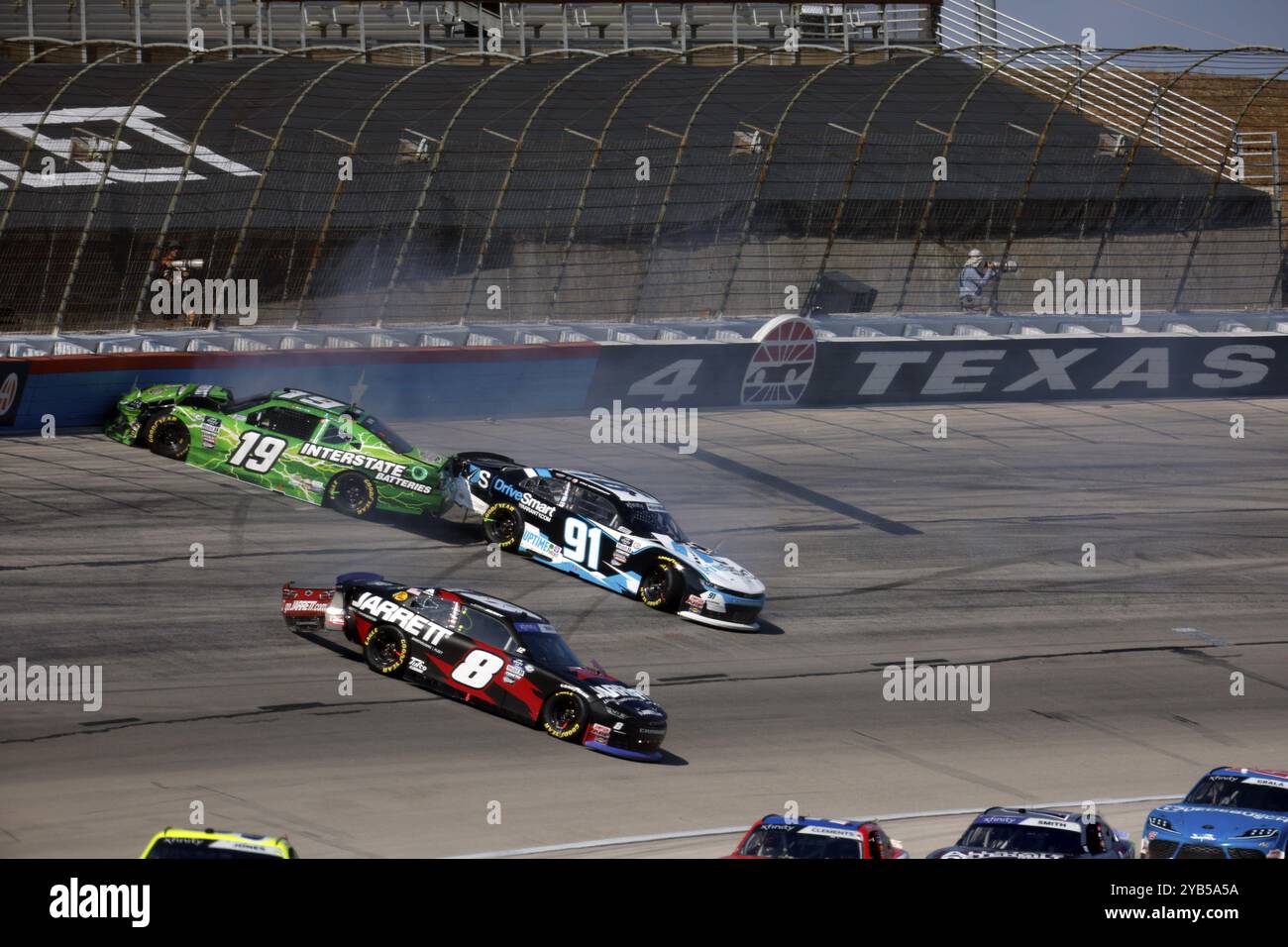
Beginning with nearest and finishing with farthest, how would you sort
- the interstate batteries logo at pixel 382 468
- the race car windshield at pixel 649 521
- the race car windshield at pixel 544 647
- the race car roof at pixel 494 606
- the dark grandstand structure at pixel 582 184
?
1. the race car windshield at pixel 544 647
2. the race car roof at pixel 494 606
3. the race car windshield at pixel 649 521
4. the interstate batteries logo at pixel 382 468
5. the dark grandstand structure at pixel 582 184

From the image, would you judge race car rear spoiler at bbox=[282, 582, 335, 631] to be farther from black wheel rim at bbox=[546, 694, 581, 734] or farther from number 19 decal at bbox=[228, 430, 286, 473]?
number 19 decal at bbox=[228, 430, 286, 473]

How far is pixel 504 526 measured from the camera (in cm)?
1956

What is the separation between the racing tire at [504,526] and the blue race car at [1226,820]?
8.55m

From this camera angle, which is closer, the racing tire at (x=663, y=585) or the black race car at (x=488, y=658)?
the black race car at (x=488, y=658)

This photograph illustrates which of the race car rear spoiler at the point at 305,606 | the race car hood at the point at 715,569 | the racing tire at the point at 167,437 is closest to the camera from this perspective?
the race car rear spoiler at the point at 305,606

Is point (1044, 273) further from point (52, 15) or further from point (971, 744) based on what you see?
point (52, 15)

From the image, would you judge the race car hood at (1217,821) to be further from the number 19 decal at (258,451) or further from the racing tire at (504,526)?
the number 19 decal at (258,451)

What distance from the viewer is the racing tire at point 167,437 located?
21.8 metres

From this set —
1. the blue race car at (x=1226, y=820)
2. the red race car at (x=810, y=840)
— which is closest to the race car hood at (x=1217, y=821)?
the blue race car at (x=1226, y=820)

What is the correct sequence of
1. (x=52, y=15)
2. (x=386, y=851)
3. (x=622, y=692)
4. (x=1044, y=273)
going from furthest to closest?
(x=52, y=15) → (x=1044, y=273) → (x=622, y=692) → (x=386, y=851)

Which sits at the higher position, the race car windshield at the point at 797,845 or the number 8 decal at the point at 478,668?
the number 8 decal at the point at 478,668

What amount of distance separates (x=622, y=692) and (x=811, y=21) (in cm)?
3403
